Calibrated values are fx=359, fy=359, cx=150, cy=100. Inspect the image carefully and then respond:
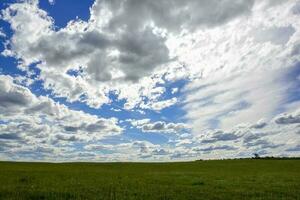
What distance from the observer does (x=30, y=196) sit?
22.7 meters

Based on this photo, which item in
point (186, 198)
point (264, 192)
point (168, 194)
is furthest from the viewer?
point (264, 192)

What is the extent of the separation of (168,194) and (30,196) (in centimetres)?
914

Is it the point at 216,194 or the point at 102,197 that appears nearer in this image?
A: the point at 102,197

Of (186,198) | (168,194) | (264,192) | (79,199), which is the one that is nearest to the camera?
(79,199)

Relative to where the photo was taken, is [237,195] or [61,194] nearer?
[61,194]

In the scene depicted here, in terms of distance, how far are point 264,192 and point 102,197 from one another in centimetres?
1263

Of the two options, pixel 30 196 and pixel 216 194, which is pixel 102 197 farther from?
pixel 216 194

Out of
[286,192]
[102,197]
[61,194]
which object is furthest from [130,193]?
[286,192]

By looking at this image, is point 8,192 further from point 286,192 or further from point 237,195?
point 286,192

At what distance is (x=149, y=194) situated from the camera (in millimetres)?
24719

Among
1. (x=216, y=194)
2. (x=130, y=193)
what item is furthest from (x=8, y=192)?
(x=216, y=194)

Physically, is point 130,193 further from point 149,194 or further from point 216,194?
point 216,194

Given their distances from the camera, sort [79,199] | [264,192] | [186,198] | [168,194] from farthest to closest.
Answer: [264,192] → [168,194] → [186,198] → [79,199]

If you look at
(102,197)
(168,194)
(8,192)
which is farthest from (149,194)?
(8,192)
